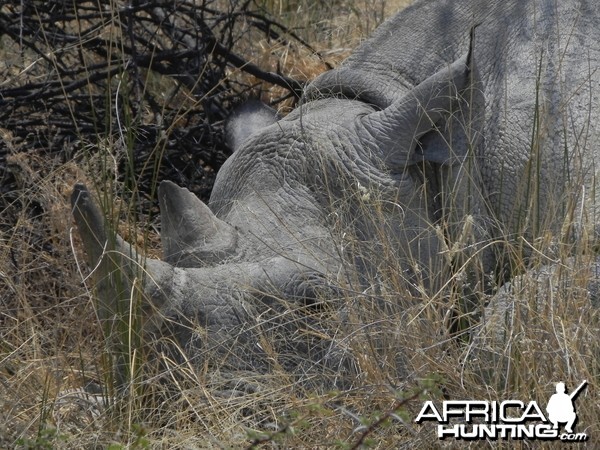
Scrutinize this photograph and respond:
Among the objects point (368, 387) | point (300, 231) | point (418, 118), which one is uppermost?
point (418, 118)

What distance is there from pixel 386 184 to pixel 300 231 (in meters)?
0.37

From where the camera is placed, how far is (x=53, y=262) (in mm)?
5090

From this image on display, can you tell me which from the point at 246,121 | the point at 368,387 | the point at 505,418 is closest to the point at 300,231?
the point at 368,387

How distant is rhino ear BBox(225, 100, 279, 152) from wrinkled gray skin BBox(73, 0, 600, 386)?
354 mm

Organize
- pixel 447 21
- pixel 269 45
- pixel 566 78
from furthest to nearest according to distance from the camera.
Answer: pixel 269 45 → pixel 447 21 → pixel 566 78

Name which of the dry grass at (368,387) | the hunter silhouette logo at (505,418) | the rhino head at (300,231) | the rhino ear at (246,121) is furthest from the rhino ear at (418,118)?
the hunter silhouette logo at (505,418)

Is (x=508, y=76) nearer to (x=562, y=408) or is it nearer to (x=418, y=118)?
(x=418, y=118)

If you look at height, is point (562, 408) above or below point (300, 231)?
below

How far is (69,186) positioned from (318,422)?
2715 mm

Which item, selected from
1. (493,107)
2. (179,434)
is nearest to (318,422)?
(179,434)

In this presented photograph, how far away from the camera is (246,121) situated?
5.02m

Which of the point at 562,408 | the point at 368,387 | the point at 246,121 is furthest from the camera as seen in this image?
the point at 246,121

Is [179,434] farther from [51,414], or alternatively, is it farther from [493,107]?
[493,107]

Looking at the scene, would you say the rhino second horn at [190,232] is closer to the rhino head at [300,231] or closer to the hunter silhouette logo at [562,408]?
the rhino head at [300,231]
